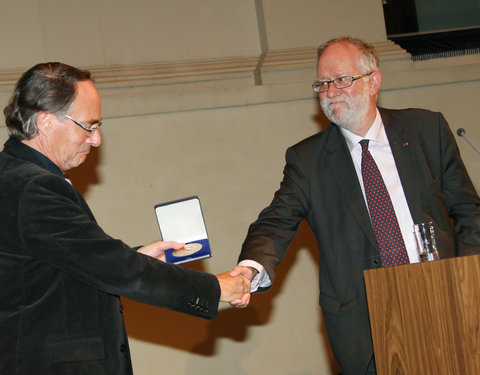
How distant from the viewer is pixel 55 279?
2154mm

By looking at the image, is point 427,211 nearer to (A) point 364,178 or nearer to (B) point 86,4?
(A) point 364,178

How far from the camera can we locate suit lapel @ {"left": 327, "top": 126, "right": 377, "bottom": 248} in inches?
115

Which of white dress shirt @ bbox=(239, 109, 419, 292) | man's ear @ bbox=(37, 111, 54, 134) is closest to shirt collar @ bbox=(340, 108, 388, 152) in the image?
white dress shirt @ bbox=(239, 109, 419, 292)

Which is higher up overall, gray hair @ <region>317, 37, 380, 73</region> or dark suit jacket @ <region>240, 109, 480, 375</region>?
gray hair @ <region>317, 37, 380, 73</region>

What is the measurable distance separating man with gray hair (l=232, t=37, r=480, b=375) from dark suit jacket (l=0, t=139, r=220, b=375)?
711mm

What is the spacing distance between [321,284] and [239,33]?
2.95 metres

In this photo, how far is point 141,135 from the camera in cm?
481

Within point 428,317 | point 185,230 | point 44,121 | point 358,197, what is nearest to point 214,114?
point 358,197

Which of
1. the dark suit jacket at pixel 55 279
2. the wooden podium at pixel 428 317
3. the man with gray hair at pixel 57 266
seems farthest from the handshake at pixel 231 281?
the wooden podium at pixel 428 317

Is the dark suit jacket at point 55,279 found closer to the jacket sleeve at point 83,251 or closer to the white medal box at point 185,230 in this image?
the jacket sleeve at point 83,251

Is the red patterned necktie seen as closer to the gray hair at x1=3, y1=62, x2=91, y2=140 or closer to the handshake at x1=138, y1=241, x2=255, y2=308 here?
the handshake at x1=138, y1=241, x2=255, y2=308

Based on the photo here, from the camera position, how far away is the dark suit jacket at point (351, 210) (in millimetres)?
2883

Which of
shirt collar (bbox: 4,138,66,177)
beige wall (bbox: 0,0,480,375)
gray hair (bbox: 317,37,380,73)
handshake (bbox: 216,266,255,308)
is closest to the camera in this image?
shirt collar (bbox: 4,138,66,177)

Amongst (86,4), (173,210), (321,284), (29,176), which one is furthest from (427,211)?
(86,4)
